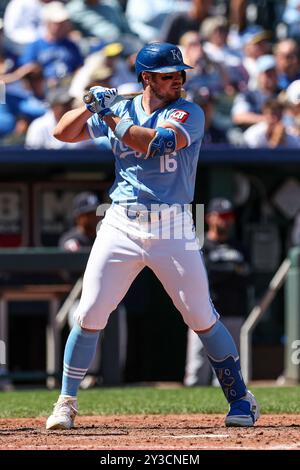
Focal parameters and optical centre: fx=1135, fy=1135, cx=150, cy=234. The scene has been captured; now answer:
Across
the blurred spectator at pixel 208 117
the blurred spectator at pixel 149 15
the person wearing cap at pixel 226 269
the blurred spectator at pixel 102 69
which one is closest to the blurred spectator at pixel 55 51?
the blurred spectator at pixel 102 69

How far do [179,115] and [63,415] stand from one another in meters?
1.58

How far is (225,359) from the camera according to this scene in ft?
18.7

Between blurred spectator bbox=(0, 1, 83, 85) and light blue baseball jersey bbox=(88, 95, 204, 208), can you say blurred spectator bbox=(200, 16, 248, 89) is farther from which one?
light blue baseball jersey bbox=(88, 95, 204, 208)

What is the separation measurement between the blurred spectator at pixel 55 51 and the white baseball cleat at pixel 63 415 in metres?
6.53

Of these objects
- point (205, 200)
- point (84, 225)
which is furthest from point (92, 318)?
point (205, 200)

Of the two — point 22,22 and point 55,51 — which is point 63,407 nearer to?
point 55,51

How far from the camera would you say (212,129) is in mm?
11133

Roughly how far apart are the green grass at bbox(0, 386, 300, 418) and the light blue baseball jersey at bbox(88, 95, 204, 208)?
1822mm

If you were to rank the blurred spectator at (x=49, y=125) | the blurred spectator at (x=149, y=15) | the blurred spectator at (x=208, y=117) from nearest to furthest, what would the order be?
the blurred spectator at (x=49, y=125), the blurred spectator at (x=208, y=117), the blurred spectator at (x=149, y=15)

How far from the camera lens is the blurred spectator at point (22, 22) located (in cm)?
1212

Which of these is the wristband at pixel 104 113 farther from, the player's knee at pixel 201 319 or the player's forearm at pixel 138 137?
the player's knee at pixel 201 319

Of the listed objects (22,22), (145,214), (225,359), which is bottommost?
(225,359)

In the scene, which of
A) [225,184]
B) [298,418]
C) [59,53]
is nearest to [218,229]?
[225,184]
